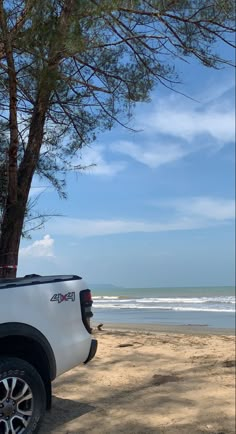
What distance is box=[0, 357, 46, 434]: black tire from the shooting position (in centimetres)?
389

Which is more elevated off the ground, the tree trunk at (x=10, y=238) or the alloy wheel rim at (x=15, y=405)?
the tree trunk at (x=10, y=238)

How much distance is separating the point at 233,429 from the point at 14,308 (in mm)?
2510

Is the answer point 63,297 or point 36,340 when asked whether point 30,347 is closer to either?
point 36,340

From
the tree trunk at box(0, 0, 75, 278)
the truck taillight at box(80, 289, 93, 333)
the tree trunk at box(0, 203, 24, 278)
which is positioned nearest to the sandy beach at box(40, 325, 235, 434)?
the truck taillight at box(80, 289, 93, 333)

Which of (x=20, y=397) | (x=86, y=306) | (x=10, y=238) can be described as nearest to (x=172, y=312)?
(x=10, y=238)

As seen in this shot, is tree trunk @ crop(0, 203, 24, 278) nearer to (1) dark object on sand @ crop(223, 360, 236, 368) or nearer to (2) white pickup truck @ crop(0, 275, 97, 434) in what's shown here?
(2) white pickup truck @ crop(0, 275, 97, 434)

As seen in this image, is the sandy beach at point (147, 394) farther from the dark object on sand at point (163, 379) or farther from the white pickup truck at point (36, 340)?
the white pickup truck at point (36, 340)

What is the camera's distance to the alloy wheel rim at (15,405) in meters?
3.88

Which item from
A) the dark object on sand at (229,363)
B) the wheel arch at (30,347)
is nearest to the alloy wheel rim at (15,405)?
the wheel arch at (30,347)

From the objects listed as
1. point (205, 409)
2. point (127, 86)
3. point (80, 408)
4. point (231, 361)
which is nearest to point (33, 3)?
point (127, 86)

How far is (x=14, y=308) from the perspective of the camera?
4.05 m

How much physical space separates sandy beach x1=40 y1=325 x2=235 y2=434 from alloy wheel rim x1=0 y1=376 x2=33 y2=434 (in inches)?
27.0

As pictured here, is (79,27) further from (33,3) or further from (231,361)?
(231,361)

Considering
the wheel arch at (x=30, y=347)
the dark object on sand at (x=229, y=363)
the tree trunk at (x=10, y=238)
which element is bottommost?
the dark object on sand at (x=229, y=363)
